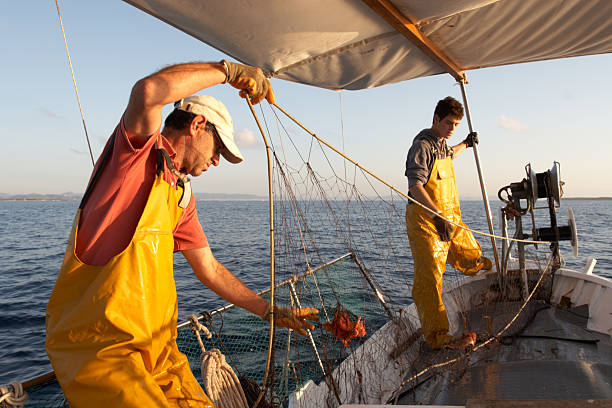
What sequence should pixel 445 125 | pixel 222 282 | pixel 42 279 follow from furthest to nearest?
pixel 42 279 → pixel 445 125 → pixel 222 282

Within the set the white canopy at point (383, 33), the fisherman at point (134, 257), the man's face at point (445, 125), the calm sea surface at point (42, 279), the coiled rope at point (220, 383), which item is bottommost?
the calm sea surface at point (42, 279)

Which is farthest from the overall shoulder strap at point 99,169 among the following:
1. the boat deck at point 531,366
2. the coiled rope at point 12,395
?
the boat deck at point 531,366

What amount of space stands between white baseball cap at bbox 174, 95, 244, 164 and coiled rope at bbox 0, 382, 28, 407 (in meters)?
1.31

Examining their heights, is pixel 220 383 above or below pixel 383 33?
below

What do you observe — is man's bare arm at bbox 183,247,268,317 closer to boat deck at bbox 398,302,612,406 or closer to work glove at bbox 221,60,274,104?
work glove at bbox 221,60,274,104

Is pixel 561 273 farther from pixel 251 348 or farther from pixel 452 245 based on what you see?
pixel 251 348

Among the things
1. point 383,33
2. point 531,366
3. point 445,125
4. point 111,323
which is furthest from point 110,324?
point 445,125

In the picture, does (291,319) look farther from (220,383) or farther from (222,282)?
(220,383)

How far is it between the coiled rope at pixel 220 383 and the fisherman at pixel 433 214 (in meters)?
1.85

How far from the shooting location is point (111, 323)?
1.19m

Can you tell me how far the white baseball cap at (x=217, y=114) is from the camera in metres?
1.48

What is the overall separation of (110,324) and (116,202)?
0.41 metres

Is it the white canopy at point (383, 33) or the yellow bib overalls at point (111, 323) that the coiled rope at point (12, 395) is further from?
the white canopy at point (383, 33)

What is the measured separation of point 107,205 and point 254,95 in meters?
0.75
